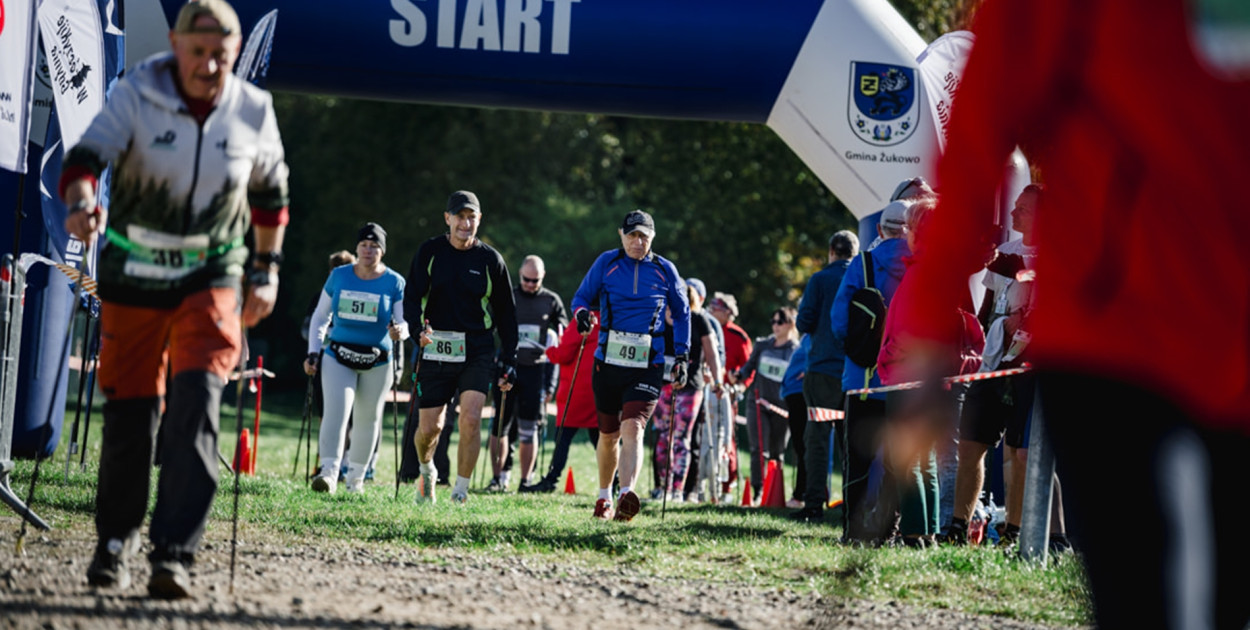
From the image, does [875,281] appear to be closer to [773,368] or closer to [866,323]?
[866,323]

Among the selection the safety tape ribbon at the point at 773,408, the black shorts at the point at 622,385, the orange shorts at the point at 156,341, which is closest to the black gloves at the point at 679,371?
the black shorts at the point at 622,385

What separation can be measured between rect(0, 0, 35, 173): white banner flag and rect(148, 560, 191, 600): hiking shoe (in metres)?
3.44

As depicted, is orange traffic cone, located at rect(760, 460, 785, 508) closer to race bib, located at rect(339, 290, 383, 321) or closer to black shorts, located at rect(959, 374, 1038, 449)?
race bib, located at rect(339, 290, 383, 321)

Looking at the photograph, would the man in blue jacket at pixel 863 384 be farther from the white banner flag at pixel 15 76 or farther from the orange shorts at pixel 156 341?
the white banner flag at pixel 15 76

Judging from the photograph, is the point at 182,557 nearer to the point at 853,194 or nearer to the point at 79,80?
the point at 79,80

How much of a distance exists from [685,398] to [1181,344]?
11.1 meters

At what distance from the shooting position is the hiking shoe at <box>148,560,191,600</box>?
15.5 feet

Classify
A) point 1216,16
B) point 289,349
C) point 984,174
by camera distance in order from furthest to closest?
point 289,349, point 984,174, point 1216,16

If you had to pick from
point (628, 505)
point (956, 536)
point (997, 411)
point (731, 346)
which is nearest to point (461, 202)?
point (628, 505)

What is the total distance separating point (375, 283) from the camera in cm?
1087

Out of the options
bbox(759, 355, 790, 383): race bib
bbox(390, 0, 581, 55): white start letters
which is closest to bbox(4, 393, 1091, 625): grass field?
bbox(390, 0, 581, 55): white start letters

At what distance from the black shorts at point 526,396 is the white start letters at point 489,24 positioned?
4.00 m

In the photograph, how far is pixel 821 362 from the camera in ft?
35.7

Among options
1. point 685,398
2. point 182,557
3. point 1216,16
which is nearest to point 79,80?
point 182,557
